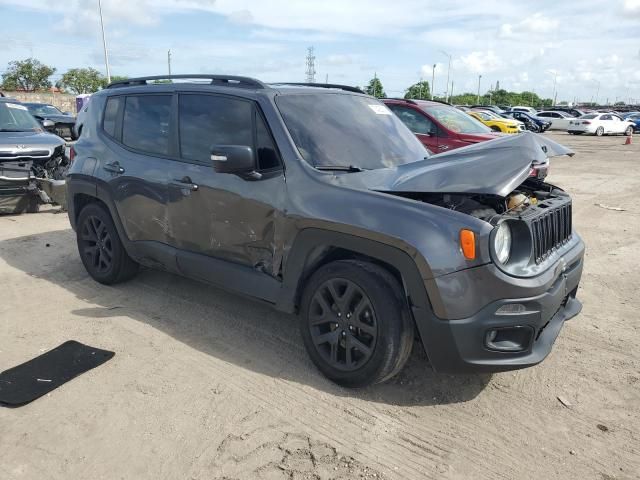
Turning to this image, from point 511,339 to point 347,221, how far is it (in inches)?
45.1

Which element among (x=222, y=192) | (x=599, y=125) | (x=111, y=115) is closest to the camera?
(x=222, y=192)

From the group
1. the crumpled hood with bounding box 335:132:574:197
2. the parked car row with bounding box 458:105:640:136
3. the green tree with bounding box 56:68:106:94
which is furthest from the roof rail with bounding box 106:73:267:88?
the green tree with bounding box 56:68:106:94

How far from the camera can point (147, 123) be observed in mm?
4531

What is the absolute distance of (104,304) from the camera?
4680 mm

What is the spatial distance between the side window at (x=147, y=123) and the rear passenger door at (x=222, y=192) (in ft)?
0.67

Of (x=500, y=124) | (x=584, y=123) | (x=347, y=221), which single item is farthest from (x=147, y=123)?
(x=584, y=123)

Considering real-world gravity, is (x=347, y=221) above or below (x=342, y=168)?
below

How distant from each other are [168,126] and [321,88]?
4.25ft

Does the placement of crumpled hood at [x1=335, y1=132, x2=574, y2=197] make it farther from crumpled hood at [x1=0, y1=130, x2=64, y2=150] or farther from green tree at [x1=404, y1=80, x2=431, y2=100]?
green tree at [x1=404, y1=80, x2=431, y2=100]

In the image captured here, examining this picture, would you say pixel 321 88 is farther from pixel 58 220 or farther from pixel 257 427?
pixel 58 220

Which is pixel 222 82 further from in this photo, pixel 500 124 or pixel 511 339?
pixel 500 124

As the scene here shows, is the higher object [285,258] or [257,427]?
[285,258]

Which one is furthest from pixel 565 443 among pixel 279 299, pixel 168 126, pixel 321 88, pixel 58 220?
pixel 58 220

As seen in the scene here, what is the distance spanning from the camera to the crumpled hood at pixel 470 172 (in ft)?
9.48
